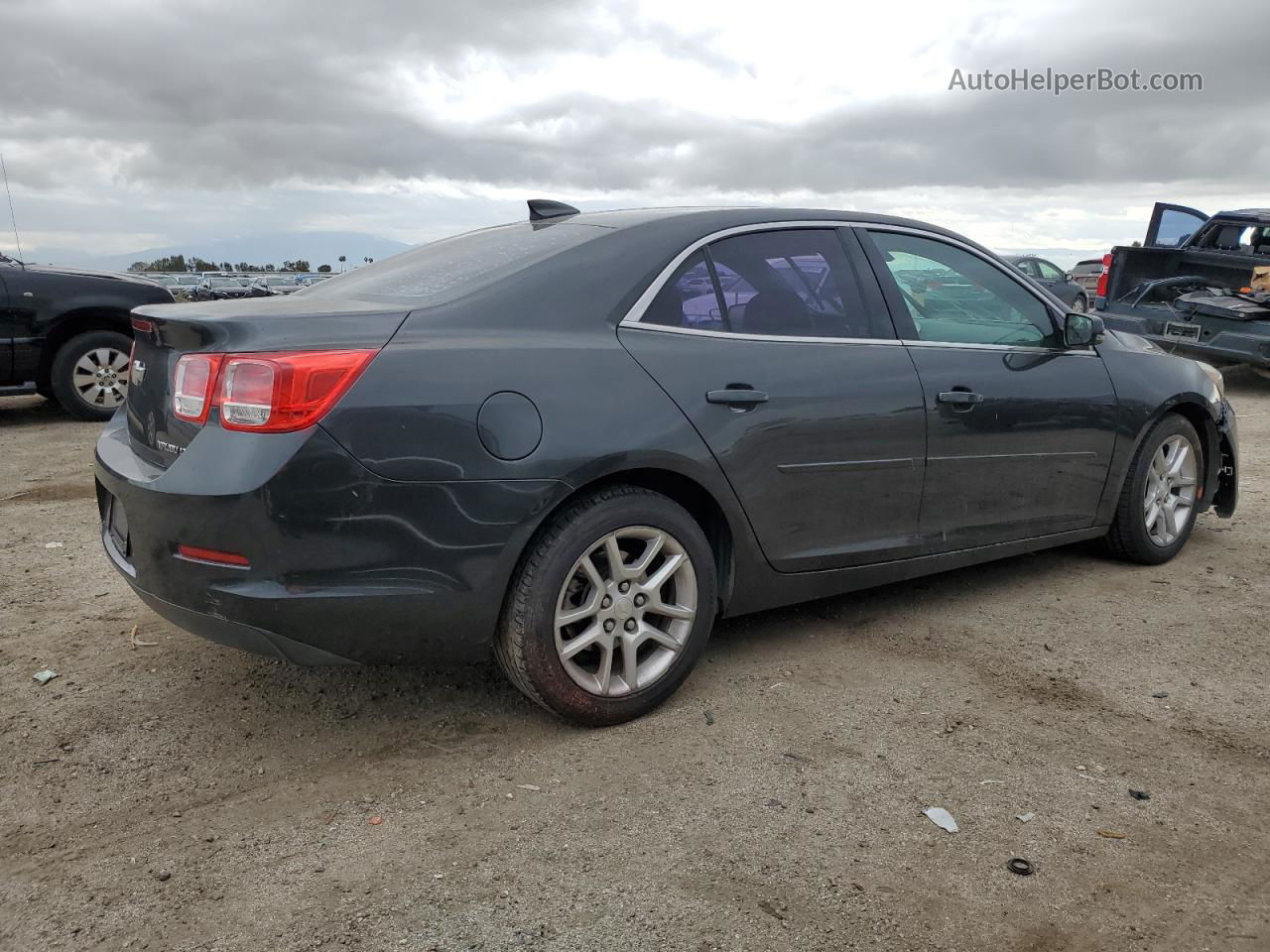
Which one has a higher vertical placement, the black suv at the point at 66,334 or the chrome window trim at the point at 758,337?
the chrome window trim at the point at 758,337

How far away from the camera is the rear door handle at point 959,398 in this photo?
3.83 metres

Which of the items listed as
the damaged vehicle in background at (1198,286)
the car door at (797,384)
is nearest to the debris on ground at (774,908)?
the car door at (797,384)

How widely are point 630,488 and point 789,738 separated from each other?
2.83 ft

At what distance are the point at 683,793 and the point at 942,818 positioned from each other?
653mm

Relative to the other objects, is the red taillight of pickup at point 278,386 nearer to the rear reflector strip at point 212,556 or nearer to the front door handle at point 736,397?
the rear reflector strip at point 212,556

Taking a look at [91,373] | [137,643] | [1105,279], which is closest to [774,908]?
[137,643]

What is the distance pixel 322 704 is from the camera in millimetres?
3377

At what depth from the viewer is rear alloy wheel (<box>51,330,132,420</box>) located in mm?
8391

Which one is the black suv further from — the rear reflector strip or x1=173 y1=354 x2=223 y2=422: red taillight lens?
the rear reflector strip

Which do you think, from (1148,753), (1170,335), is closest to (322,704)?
(1148,753)

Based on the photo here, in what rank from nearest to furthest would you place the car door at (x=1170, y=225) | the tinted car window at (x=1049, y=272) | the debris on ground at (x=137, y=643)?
the debris on ground at (x=137, y=643) → the car door at (x=1170, y=225) → the tinted car window at (x=1049, y=272)

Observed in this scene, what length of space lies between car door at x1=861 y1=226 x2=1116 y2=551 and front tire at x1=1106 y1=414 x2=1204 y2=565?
27cm

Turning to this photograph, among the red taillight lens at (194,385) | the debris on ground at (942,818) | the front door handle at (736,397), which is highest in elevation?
the front door handle at (736,397)

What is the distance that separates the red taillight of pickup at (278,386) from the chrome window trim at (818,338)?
874 millimetres
